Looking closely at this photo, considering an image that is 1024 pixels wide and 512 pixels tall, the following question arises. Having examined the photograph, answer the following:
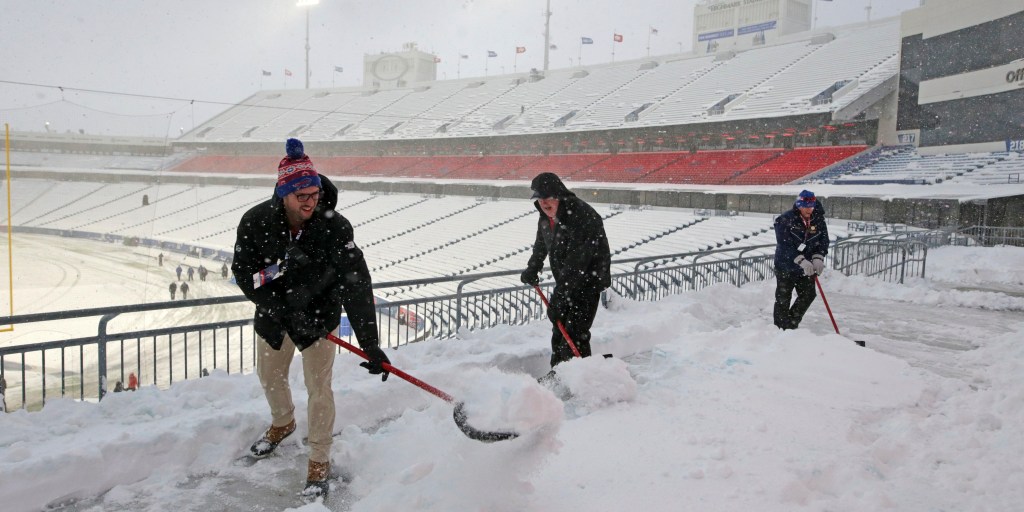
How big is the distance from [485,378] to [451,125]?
45.7m

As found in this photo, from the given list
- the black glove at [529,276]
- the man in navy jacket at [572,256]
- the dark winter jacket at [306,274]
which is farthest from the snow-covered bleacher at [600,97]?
the dark winter jacket at [306,274]

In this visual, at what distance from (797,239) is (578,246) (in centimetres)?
329

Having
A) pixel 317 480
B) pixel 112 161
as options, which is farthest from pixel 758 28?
pixel 317 480

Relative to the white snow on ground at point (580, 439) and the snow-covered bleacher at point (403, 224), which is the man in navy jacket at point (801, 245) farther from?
the snow-covered bleacher at point (403, 224)

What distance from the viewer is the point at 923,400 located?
4.73 metres

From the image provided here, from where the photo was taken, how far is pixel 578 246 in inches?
184

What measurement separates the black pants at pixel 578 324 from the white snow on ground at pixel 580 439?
0.96ft

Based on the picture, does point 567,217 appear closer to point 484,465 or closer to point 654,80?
point 484,465

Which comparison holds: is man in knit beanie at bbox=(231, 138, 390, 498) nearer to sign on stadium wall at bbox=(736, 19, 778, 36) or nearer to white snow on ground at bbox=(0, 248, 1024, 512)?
white snow on ground at bbox=(0, 248, 1024, 512)

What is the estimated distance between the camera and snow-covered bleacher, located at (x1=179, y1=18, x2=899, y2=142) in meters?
33.2

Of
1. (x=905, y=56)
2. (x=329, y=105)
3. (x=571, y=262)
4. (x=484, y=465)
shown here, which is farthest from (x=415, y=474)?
(x=329, y=105)

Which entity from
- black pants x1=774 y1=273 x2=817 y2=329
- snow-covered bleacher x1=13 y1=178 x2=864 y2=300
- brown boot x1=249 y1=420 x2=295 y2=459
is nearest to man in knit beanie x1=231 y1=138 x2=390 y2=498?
brown boot x1=249 y1=420 x2=295 y2=459

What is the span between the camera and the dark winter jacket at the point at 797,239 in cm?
667

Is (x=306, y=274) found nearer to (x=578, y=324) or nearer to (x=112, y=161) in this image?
(x=578, y=324)
